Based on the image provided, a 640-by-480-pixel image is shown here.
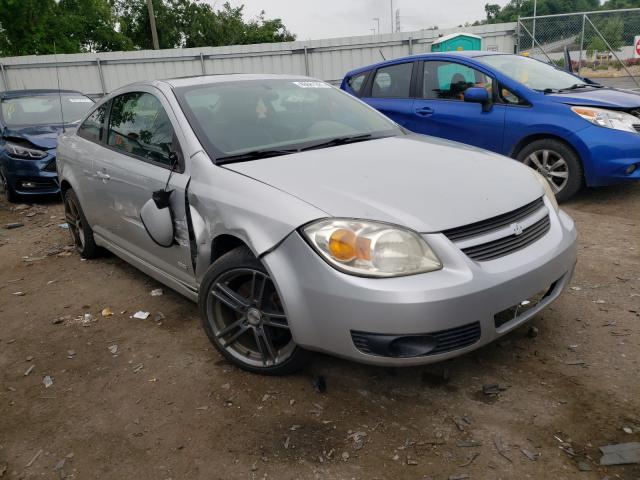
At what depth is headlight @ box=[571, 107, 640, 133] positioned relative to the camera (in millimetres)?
5254

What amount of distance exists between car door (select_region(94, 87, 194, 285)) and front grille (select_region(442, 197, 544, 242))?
151 centimetres

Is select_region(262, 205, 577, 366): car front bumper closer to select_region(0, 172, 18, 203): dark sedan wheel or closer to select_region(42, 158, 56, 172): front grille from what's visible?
select_region(42, 158, 56, 172): front grille

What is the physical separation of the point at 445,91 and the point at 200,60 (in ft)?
39.6

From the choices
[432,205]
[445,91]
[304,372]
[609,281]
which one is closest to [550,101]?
[445,91]

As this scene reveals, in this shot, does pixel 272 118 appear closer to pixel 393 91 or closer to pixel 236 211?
pixel 236 211

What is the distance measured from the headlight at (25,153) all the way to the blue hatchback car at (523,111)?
175 inches

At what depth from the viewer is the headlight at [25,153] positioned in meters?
7.31

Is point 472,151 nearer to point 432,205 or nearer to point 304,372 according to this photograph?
point 432,205

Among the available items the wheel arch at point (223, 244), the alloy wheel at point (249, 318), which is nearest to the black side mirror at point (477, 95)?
the wheel arch at point (223, 244)

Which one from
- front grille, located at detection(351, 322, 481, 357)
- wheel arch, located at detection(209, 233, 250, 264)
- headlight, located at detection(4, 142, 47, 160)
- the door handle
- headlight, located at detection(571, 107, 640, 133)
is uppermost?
the door handle

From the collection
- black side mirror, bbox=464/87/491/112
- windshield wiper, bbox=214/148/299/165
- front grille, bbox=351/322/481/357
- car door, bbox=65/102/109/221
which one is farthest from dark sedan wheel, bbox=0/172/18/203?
front grille, bbox=351/322/481/357

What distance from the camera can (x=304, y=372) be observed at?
9.35 feet

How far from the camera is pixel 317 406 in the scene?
2574 mm

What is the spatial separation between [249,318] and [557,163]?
159 inches
